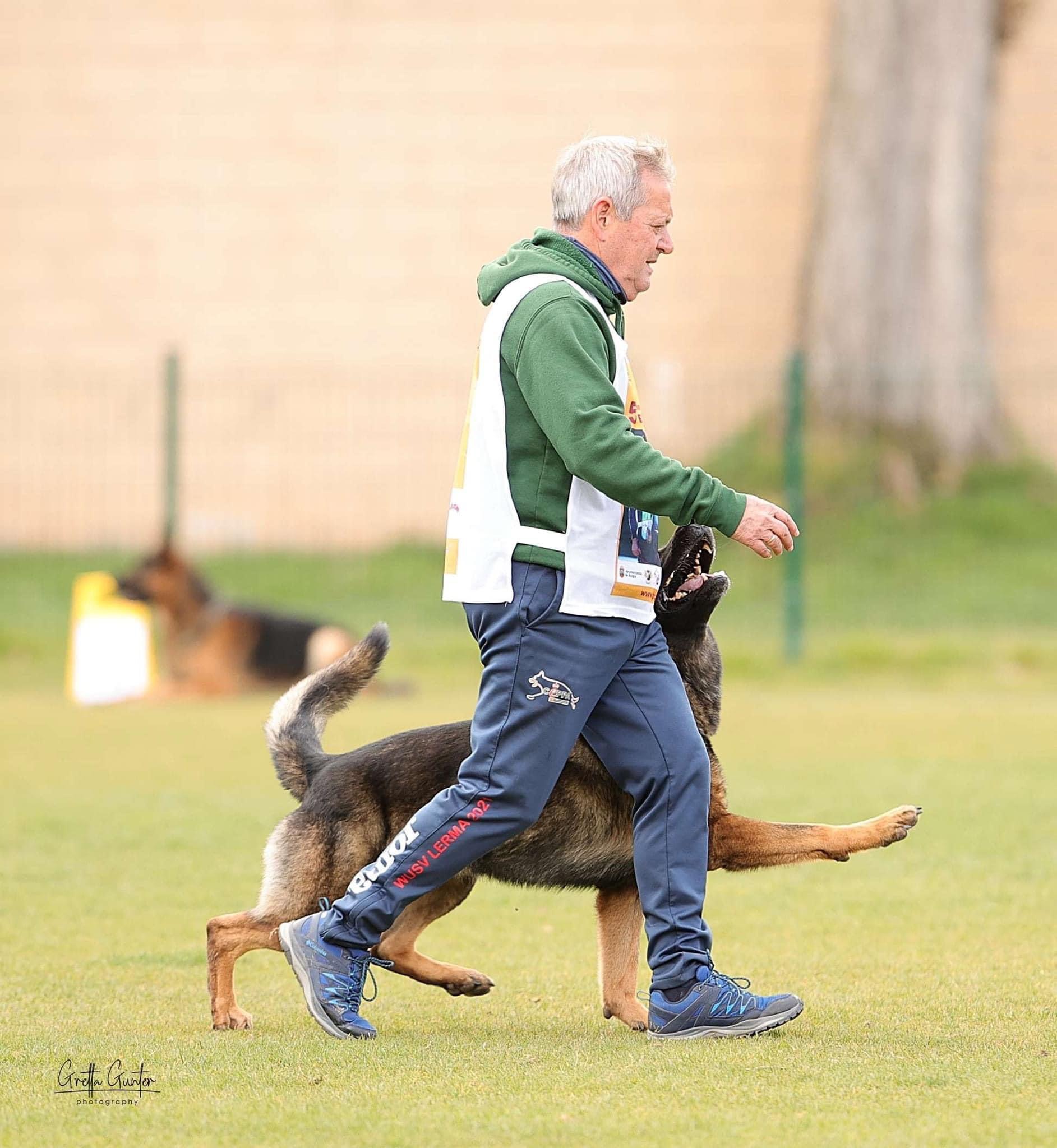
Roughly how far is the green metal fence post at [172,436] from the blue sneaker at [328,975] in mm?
10582

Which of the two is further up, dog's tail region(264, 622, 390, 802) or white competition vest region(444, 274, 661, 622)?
white competition vest region(444, 274, 661, 622)

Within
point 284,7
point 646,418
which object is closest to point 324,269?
point 284,7

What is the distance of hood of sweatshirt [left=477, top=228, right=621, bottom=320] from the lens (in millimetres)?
4082

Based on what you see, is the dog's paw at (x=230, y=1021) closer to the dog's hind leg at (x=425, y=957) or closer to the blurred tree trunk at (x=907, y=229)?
the dog's hind leg at (x=425, y=957)

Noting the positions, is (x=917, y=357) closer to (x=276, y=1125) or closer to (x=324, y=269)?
(x=324, y=269)

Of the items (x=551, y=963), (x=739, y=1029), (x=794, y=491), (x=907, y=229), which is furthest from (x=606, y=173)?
(x=907, y=229)

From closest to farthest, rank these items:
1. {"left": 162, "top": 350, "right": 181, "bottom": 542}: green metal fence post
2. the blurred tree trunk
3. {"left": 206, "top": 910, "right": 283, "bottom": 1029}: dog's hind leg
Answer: {"left": 206, "top": 910, "right": 283, "bottom": 1029}: dog's hind leg
{"left": 162, "top": 350, "right": 181, "bottom": 542}: green metal fence post
the blurred tree trunk

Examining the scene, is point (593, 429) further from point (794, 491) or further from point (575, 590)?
point (794, 491)

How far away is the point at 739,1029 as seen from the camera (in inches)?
162

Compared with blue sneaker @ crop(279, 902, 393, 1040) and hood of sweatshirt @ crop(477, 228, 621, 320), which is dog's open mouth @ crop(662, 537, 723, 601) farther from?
blue sneaker @ crop(279, 902, 393, 1040)

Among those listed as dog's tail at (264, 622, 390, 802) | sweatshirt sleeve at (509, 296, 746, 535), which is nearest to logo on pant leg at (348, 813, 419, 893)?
dog's tail at (264, 622, 390, 802)

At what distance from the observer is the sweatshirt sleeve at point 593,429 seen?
3.88 meters

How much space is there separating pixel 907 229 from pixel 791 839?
1414cm

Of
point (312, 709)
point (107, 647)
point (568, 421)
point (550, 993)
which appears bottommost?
point (107, 647)
